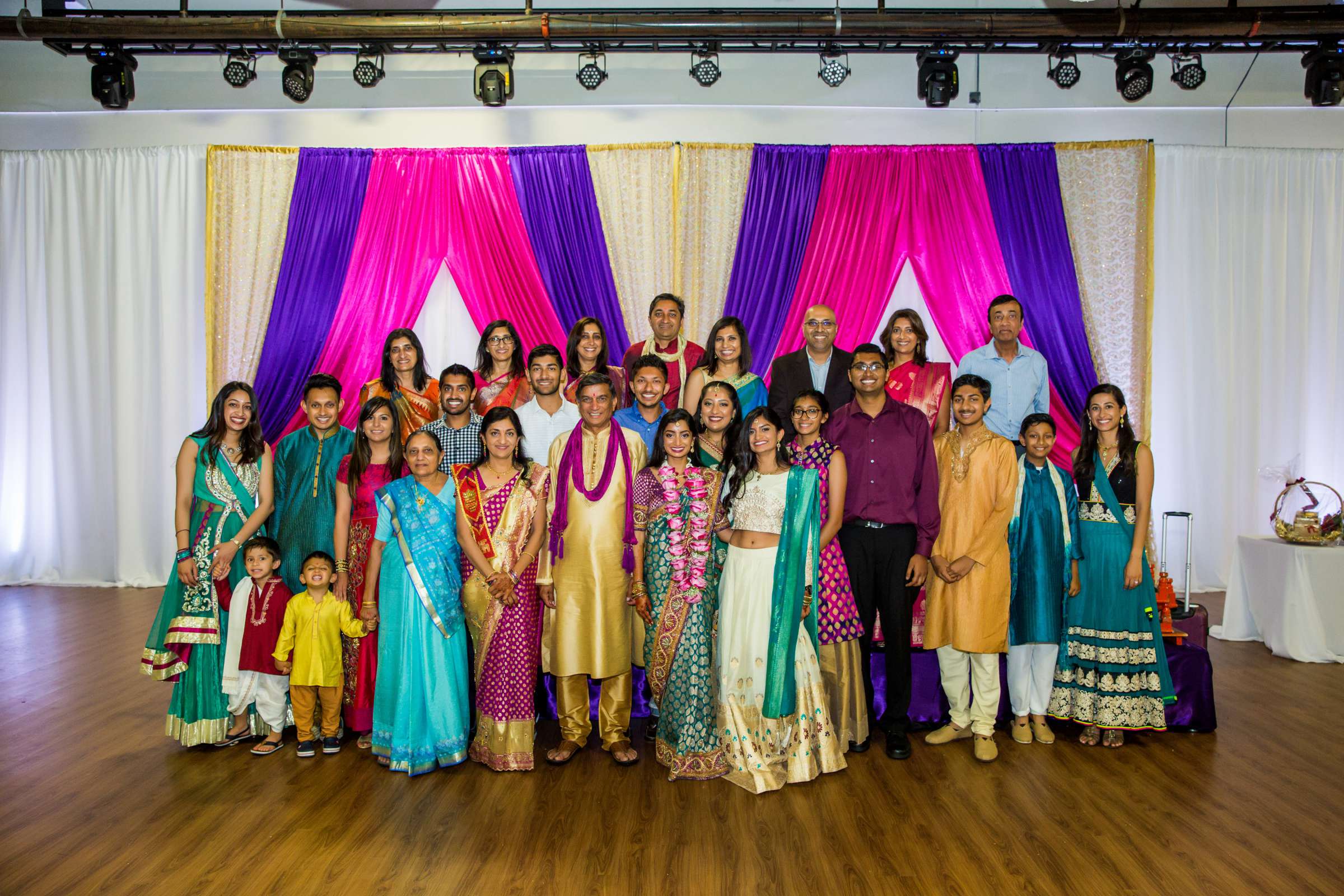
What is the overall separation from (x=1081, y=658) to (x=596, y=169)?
14.7ft

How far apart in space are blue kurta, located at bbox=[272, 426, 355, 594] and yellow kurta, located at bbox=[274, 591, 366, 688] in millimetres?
259

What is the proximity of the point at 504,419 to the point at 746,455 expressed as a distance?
915mm

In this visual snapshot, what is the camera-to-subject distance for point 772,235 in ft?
20.5

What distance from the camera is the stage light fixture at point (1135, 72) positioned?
558 cm

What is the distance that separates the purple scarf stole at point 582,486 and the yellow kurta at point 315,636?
864 mm

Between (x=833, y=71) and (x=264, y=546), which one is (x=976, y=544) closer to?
(x=264, y=546)

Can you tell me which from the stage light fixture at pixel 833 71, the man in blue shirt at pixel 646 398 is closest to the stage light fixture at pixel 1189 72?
the stage light fixture at pixel 833 71

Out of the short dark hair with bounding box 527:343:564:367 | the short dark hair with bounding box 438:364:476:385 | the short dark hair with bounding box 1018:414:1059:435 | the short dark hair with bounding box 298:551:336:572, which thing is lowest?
the short dark hair with bounding box 298:551:336:572

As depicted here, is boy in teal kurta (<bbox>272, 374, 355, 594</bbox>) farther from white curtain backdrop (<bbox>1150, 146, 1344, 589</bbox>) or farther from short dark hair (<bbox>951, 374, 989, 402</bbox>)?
white curtain backdrop (<bbox>1150, 146, 1344, 589</bbox>)

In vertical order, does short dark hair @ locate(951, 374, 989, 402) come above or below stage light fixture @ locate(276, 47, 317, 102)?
below

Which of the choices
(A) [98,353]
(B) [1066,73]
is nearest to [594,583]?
(B) [1066,73]

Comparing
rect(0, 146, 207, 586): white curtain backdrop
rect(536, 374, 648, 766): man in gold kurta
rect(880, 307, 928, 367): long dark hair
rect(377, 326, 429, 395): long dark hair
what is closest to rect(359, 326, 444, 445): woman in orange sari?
rect(377, 326, 429, 395): long dark hair

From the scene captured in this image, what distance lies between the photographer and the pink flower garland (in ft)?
10.7

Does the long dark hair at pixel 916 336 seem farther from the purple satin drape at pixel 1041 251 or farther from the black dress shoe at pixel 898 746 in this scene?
the purple satin drape at pixel 1041 251
